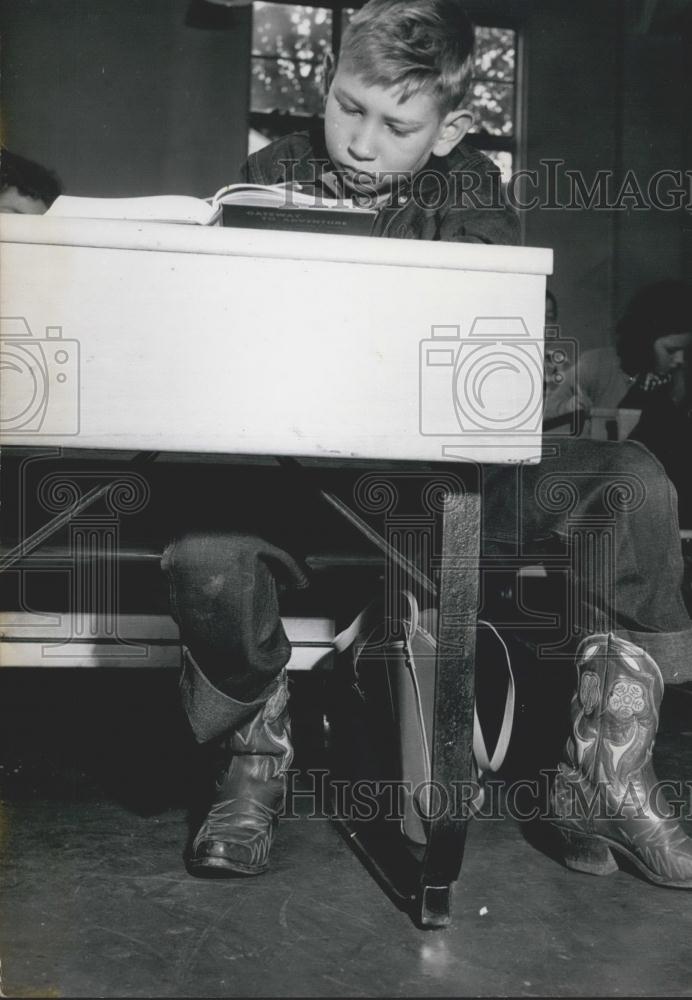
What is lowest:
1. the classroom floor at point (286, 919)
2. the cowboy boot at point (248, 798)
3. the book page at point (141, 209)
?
the classroom floor at point (286, 919)

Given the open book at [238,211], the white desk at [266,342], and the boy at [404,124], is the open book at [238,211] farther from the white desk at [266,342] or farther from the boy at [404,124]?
the boy at [404,124]

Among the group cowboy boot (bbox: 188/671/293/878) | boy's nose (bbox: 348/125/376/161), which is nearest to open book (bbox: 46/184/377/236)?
boy's nose (bbox: 348/125/376/161)

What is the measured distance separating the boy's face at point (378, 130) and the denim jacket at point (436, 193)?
0.12ft

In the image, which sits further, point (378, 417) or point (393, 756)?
point (393, 756)

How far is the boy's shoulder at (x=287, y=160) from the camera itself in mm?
1489

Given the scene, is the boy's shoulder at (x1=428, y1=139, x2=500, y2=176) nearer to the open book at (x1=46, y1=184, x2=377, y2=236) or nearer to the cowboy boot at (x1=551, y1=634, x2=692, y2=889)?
the open book at (x1=46, y1=184, x2=377, y2=236)

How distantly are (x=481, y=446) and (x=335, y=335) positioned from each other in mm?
165

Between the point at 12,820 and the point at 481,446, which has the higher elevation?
the point at 481,446

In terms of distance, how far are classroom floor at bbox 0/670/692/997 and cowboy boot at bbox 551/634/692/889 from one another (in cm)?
3

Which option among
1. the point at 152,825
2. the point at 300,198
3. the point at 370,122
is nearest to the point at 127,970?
the point at 152,825

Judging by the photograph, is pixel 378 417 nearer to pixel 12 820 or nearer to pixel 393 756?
pixel 393 756

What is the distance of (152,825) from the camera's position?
1.21m

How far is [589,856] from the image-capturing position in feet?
3.60
